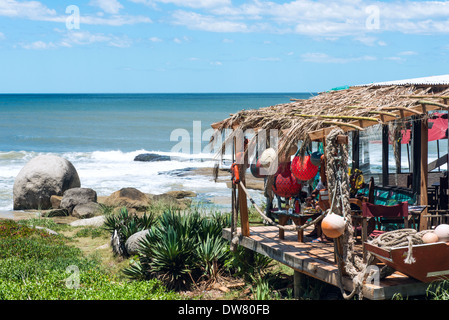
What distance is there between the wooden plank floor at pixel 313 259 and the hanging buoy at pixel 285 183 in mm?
871

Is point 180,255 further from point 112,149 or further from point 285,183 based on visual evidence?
point 112,149

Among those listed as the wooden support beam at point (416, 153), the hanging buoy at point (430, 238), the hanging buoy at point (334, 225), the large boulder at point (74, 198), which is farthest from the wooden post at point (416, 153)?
the large boulder at point (74, 198)

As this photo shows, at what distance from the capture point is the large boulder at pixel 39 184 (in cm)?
2068

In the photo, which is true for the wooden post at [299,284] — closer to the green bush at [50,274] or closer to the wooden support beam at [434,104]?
the green bush at [50,274]

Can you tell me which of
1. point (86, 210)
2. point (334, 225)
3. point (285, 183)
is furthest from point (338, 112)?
point (86, 210)

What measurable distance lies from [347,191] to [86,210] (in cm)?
1324

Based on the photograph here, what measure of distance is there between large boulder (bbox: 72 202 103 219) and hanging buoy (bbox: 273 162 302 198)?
1062 cm

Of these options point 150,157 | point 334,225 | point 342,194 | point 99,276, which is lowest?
point 99,276

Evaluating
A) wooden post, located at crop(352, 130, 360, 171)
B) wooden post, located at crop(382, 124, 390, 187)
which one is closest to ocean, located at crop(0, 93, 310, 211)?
wooden post, located at crop(352, 130, 360, 171)

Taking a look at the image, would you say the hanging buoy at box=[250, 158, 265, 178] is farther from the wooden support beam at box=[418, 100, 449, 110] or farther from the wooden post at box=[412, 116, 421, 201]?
the wooden post at box=[412, 116, 421, 201]

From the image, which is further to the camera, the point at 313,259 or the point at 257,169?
the point at 257,169

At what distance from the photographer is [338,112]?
8.36m
